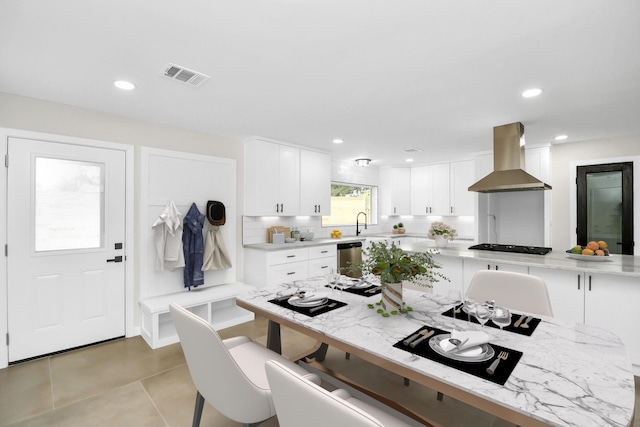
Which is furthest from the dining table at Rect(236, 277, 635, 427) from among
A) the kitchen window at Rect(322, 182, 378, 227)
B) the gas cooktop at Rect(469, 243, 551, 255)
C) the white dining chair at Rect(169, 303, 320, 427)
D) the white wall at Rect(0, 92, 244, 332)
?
the kitchen window at Rect(322, 182, 378, 227)

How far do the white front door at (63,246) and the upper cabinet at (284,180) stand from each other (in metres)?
1.55

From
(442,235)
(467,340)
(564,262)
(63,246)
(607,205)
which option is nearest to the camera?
(467,340)

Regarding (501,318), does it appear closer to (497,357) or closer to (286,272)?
(497,357)

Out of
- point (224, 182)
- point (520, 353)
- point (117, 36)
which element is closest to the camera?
point (520, 353)

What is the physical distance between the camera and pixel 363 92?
272cm

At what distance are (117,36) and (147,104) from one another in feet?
3.99

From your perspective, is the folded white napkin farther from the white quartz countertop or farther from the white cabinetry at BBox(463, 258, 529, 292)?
the white cabinetry at BBox(463, 258, 529, 292)

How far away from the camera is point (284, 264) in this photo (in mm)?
4305

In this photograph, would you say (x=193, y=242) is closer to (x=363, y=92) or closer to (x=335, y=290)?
(x=335, y=290)

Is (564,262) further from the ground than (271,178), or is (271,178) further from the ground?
(271,178)

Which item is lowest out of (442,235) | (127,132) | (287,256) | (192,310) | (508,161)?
(192,310)

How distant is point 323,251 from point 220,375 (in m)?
3.55

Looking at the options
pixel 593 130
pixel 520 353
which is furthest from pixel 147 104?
pixel 593 130

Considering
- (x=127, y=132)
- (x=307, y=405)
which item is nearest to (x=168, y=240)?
(x=127, y=132)
